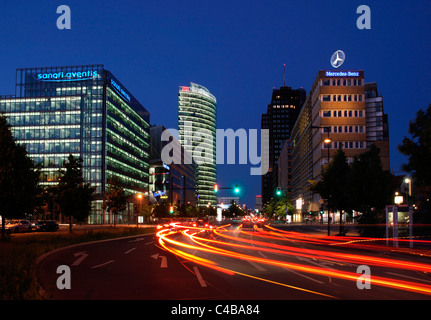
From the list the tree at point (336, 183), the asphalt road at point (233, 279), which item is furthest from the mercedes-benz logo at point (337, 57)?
the asphalt road at point (233, 279)

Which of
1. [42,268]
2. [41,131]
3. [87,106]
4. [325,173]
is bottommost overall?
[42,268]

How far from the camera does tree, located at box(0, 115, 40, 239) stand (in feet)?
89.6

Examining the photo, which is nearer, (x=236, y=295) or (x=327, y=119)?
(x=236, y=295)

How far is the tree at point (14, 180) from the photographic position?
2731cm

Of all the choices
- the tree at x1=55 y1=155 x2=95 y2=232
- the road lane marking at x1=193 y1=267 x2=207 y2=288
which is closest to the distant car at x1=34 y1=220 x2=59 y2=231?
the tree at x1=55 y1=155 x2=95 y2=232

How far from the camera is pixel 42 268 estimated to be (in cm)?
1584

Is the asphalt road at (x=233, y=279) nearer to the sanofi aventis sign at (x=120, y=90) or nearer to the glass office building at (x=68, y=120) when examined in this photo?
the glass office building at (x=68, y=120)

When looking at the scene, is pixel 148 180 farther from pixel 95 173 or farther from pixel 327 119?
pixel 327 119

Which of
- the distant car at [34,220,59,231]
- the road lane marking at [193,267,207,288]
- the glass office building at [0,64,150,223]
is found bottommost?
the distant car at [34,220,59,231]

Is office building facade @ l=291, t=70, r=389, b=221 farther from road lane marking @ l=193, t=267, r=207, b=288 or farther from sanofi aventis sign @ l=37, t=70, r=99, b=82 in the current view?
road lane marking @ l=193, t=267, r=207, b=288

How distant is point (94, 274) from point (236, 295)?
250 inches

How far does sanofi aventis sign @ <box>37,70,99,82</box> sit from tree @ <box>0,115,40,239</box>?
74.0 meters
